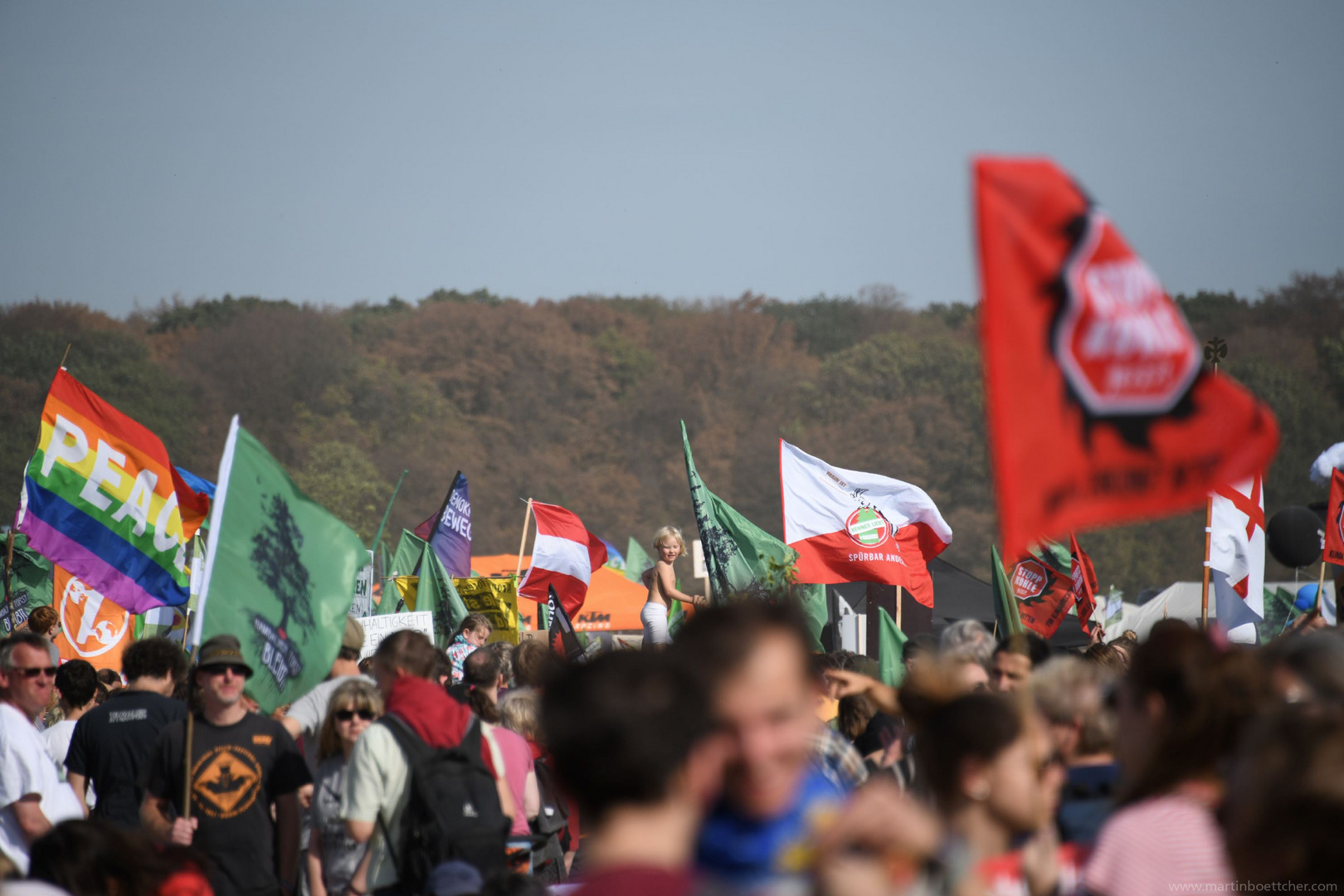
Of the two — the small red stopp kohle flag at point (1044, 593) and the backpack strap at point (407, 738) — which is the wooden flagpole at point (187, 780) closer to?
the backpack strap at point (407, 738)

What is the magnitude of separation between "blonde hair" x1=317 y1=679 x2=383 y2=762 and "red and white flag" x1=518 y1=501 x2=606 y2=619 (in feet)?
29.6

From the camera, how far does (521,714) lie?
637cm

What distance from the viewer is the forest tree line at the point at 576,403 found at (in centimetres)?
5047

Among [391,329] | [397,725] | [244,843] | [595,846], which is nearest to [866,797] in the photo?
[595,846]

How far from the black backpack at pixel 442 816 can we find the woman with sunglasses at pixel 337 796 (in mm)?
233

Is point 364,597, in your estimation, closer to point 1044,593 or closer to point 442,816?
point 1044,593

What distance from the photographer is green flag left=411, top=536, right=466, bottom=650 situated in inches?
445

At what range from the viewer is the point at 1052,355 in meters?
3.21

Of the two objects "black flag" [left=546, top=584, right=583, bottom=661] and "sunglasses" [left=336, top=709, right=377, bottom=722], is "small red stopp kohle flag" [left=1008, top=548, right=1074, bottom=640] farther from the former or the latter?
"sunglasses" [left=336, top=709, right=377, bottom=722]

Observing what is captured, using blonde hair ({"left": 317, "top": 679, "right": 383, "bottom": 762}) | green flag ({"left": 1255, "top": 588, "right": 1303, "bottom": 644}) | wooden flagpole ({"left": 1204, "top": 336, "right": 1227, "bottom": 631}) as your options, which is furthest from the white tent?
blonde hair ({"left": 317, "top": 679, "right": 383, "bottom": 762})

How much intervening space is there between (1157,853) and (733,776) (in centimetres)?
98

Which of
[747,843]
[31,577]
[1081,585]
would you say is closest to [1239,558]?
[1081,585]

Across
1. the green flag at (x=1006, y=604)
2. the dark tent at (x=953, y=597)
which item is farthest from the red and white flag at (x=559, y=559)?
the green flag at (x=1006, y=604)

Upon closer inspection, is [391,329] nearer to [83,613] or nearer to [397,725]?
[83,613]
